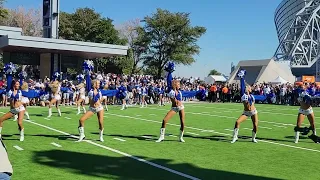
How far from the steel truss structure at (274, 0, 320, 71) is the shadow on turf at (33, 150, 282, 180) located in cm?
8046

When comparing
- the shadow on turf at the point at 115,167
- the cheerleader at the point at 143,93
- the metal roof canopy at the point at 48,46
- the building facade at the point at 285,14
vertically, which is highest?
the building facade at the point at 285,14

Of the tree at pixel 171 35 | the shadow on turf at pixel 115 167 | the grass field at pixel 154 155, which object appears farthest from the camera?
the tree at pixel 171 35

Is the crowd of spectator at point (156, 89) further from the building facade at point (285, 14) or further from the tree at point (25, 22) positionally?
the building facade at point (285, 14)

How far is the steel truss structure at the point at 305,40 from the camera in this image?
283 feet

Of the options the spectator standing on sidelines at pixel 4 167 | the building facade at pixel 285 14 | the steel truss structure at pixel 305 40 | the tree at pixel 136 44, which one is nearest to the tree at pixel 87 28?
the tree at pixel 136 44

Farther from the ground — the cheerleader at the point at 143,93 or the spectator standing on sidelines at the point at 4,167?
the cheerleader at the point at 143,93

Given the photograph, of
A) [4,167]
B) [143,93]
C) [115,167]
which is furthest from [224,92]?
[4,167]

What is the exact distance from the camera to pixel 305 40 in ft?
289

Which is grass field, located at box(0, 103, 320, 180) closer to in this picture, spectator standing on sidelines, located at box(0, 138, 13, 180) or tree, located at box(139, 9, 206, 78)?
spectator standing on sidelines, located at box(0, 138, 13, 180)

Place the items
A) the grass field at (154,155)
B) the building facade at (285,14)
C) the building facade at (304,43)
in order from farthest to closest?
the building facade at (285,14), the building facade at (304,43), the grass field at (154,155)

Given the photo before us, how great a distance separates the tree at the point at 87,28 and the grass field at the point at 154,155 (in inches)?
1624

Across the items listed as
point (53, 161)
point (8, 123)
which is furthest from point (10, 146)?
point (8, 123)

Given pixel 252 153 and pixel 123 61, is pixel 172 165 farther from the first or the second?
pixel 123 61

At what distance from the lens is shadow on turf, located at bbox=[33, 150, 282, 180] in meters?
7.84
